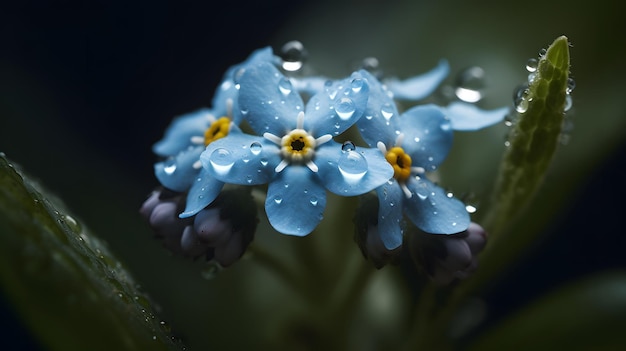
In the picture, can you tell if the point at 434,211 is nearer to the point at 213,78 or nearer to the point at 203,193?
the point at 203,193

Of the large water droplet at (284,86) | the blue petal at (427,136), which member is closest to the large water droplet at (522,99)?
the blue petal at (427,136)

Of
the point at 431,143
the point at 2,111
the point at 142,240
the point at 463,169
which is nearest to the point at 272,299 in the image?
the point at 142,240

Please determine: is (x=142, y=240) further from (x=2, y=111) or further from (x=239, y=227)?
(x=239, y=227)

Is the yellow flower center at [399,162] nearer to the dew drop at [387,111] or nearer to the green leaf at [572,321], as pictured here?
the dew drop at [387,111]

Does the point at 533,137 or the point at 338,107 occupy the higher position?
the point at 338,107

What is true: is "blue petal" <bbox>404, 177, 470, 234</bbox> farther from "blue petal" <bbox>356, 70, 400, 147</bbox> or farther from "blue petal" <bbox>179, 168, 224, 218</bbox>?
"blue petal" <bbox>179, 168, 224, 218</bbox>

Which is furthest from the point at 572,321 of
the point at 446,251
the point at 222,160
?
the point at 222,160

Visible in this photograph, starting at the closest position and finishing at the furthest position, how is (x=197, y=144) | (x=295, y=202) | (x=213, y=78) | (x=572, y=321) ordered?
(x=295, y=202) < (x=197, y=144) < (x=572, y=321) < (x=213, y=78)

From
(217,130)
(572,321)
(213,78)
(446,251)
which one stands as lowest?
(572,321)
